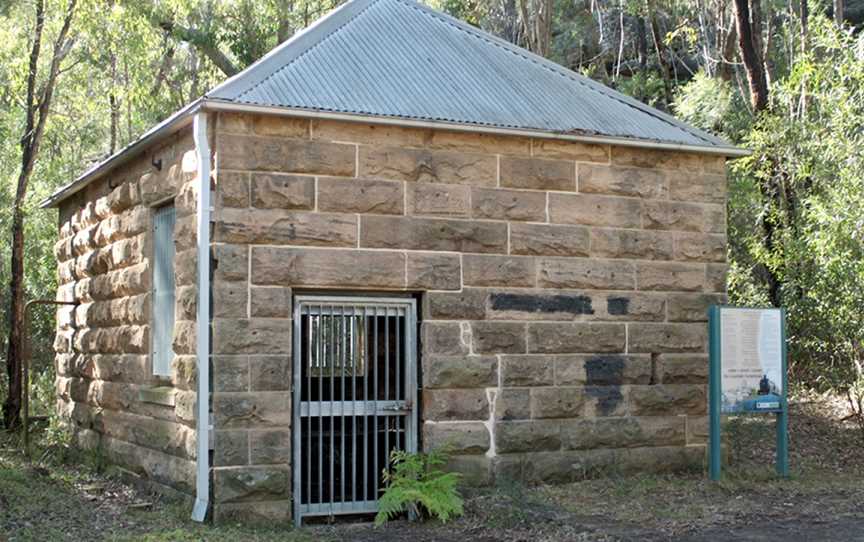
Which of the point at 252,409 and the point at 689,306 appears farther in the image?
the point at 689,306

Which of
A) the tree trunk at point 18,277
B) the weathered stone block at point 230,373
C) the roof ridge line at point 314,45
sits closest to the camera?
→ the weathered stone block at point 230,373

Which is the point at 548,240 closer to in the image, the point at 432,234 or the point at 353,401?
the point at 432,234

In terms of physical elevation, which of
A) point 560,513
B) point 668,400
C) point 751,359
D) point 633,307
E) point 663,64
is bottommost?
point 560,513

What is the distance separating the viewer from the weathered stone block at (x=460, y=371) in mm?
10273

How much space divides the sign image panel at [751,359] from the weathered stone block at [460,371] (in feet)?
8.37

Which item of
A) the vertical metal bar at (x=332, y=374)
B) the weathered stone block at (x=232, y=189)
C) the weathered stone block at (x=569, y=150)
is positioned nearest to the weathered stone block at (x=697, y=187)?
the weathered stone block at (x=569, y=150)

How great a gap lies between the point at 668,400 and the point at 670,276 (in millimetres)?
1286

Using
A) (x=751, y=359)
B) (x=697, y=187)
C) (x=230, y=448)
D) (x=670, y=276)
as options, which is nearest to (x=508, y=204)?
(x=670, y=276)

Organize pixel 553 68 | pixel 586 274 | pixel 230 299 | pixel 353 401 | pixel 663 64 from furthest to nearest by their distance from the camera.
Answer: pixel 663 64 → pixel 553 68 → pixel 586 274 → pixel 353 401 → pixel 230 299

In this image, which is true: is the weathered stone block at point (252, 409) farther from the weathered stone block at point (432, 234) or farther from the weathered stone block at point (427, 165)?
the weathered stone block at point (427, 165)

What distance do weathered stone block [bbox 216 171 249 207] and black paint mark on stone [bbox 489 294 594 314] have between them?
2580 millimetres

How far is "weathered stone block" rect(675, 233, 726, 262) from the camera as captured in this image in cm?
1160

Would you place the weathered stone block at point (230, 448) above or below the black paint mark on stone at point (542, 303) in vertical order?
below

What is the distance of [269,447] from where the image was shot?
9.55 meters
